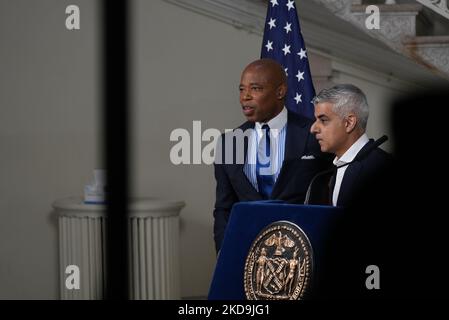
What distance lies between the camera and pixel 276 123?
3.60 metres

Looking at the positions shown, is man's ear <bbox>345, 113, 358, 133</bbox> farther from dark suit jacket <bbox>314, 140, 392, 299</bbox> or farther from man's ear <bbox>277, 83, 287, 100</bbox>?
dark suit jacket <bbox>314, 140, 392, 299</bbox>

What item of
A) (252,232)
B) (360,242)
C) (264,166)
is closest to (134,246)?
(264,166)

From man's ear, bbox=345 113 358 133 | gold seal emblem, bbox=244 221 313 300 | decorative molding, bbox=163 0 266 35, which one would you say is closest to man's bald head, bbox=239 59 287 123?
man's ear, bbox=345 113 358 133

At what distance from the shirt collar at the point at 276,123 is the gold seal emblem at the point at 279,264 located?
1464mm

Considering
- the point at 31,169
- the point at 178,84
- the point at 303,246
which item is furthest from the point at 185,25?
the point at 303,246

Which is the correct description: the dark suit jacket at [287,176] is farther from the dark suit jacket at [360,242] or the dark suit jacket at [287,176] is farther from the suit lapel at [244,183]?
the dark suit jacket at [360,242]

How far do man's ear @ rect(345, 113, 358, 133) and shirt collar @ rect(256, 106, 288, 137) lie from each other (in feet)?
2.52

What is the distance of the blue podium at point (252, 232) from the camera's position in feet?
6.67

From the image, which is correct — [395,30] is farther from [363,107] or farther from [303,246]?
[303,246]

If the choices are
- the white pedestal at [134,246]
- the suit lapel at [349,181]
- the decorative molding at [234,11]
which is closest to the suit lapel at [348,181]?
the suit lapel at [349,181]

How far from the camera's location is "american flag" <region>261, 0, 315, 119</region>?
14.9 ft

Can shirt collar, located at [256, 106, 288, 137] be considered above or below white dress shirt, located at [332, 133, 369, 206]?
above

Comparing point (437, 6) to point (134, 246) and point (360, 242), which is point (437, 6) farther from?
point (360, 242)
